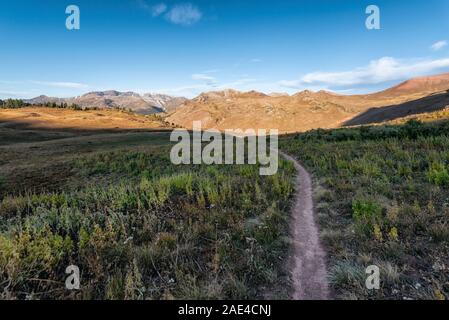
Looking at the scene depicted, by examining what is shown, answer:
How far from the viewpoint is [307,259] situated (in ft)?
19.8

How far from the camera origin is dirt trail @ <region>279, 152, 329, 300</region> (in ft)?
16.1

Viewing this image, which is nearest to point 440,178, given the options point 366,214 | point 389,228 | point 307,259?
point 366,214

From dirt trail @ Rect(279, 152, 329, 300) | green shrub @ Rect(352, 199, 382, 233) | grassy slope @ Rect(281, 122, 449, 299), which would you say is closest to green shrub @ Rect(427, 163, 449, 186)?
grassy slope @ Rect(281, 122, 449, 299)

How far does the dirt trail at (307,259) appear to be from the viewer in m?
4.89

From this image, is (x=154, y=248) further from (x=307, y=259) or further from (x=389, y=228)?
(x=389, y=228)

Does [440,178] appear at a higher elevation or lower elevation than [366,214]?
higher

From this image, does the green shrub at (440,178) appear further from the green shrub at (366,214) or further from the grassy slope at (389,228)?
the green shrub at (366,214)

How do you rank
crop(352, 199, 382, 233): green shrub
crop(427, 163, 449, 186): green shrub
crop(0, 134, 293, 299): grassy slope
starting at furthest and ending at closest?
crop(427, 163, 449, 186): green shrub, crop(352, 199, 382, 233): green shrub, crop(0, 134, 293, 299): grassy slope

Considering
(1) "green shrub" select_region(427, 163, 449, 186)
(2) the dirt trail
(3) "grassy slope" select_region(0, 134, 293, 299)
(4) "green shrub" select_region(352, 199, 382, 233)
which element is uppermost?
(1) "green shrub" select_region(427, 163, 449, 186)

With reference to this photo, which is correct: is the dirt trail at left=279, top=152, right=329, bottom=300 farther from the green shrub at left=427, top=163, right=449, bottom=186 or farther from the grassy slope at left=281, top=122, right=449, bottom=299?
the green shrub at left=427, top=163, right=449, bottom=186

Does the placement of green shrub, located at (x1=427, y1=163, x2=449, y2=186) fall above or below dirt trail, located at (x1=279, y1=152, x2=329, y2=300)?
above

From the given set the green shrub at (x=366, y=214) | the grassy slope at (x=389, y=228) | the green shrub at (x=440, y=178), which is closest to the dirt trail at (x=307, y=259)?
the grassy slope at (x=389, y=228)

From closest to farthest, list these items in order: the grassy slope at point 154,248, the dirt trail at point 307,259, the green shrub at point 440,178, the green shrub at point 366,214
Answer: the grassy slope at point 154,248 → the dirt trail at point 307,259 → the green shrub at point 366,214 → the green shrub at point 440,178
